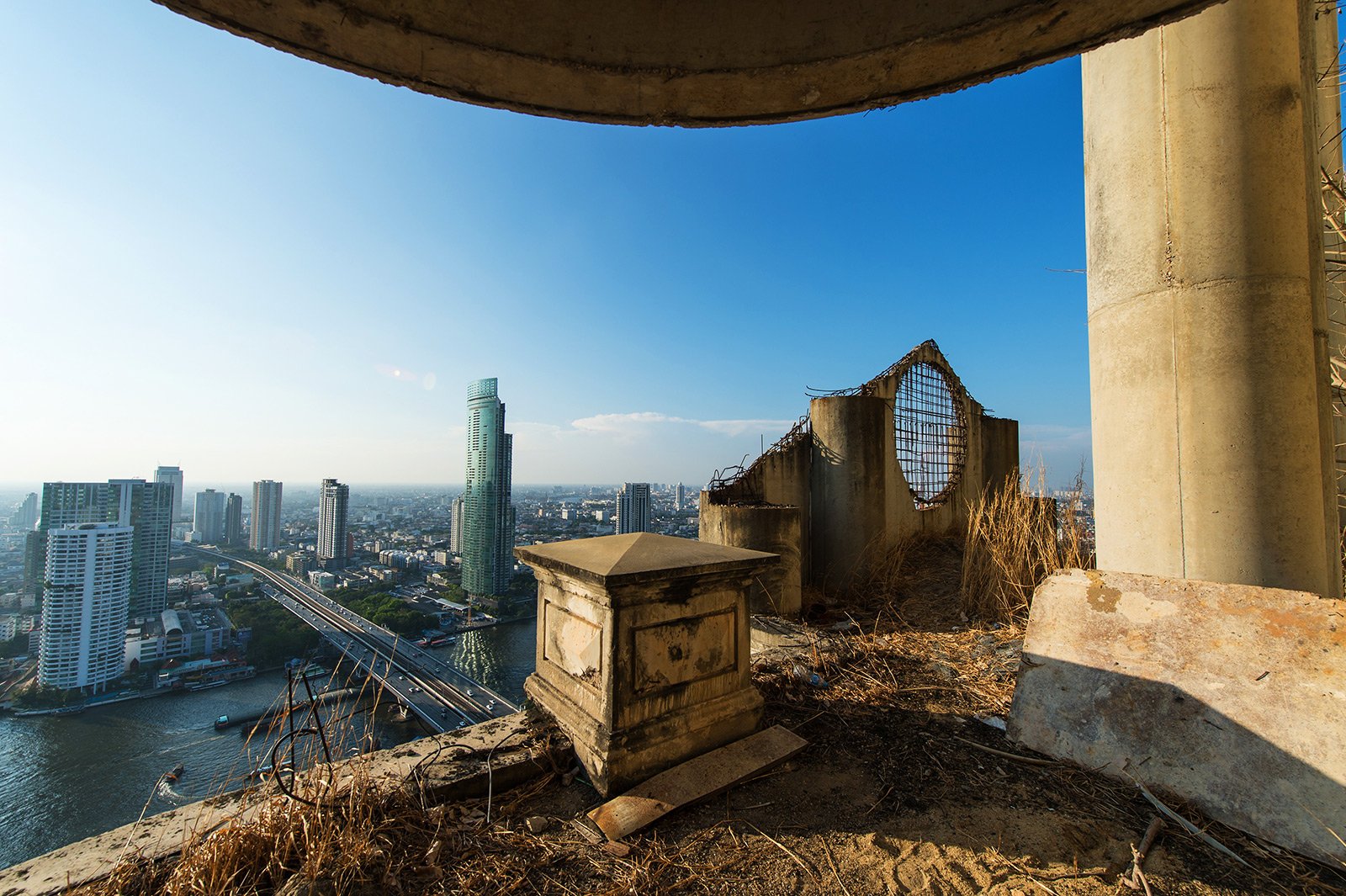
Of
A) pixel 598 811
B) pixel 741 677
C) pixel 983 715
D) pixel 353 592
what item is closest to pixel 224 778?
pixel 598 811

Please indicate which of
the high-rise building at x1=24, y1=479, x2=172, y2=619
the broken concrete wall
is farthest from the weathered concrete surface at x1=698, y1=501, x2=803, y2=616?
the high-rise building at x1=24, y1=479, x2=172, y2=619

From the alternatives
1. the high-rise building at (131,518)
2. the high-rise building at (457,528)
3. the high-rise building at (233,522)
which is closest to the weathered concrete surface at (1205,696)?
the high-rise building at (131,518)

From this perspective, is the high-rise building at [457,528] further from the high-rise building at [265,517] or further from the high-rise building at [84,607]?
the high-rise building at [84,607]

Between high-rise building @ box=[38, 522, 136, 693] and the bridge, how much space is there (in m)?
4.21

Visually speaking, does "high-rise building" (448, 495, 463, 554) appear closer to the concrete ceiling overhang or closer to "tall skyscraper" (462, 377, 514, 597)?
"tall skyscraper" (462, 377, 514, 597)

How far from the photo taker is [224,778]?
1.86 metres

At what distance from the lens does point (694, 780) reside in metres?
2.16

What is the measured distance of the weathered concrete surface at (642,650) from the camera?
2.15 meters

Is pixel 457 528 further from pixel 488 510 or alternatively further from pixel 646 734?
pixel 646 734

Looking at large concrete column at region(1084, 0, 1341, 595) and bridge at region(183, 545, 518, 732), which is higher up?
large concrete column at region(1084, 0, 1341, 595)

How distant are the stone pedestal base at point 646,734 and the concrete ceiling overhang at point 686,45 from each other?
7.72ft

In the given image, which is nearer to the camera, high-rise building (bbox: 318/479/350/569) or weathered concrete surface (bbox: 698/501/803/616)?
weathered concrete surface (bbox: 698/501/803/616)

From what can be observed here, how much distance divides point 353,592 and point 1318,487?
78.4 feet

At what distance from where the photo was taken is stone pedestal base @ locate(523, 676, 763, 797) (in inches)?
83.7
